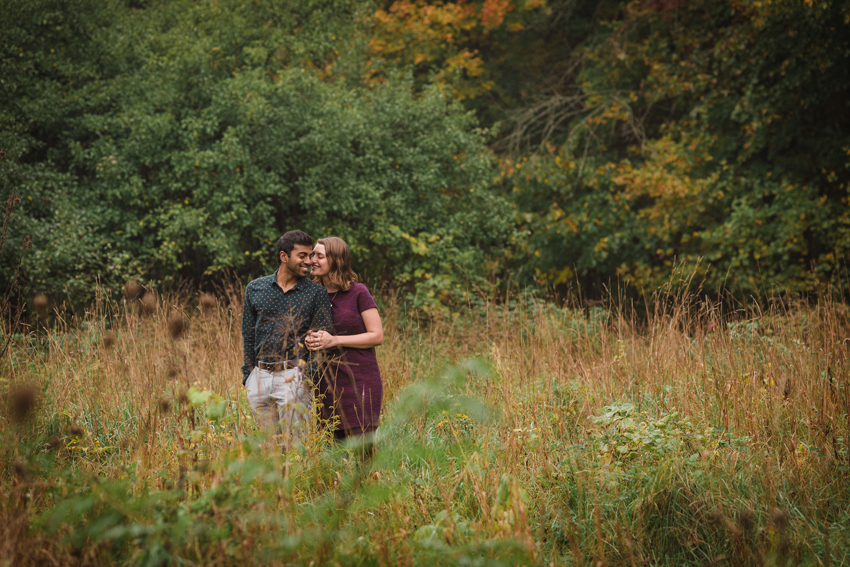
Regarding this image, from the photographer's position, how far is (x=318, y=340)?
10.7 ft

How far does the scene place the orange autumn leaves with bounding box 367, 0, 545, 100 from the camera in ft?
42.5

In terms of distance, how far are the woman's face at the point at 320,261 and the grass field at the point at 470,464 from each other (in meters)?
0.92

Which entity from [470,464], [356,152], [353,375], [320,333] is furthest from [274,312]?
[356,152]

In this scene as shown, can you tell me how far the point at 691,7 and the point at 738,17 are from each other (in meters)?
0.89

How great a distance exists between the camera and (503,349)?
5.27 m

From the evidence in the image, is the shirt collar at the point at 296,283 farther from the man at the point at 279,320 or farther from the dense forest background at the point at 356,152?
the dense forest background at the point at 356,152

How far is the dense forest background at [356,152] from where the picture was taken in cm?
777

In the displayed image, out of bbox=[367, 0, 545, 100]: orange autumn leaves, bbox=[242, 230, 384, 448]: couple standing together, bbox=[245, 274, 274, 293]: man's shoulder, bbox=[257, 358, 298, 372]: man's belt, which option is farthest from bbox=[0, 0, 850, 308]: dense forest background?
bbox=[257, 358, 298, 372]: man's belt

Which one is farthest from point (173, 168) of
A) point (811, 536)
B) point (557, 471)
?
point (811, 536)

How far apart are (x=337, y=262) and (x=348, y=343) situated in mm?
531

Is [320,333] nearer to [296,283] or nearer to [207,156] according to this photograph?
[296,283]

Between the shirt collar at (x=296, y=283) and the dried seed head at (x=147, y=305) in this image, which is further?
the shirt collar at (x=296, y=283)

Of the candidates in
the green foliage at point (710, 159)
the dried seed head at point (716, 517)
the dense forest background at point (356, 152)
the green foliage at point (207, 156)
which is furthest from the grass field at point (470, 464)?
the green foliage at point (710, 159)

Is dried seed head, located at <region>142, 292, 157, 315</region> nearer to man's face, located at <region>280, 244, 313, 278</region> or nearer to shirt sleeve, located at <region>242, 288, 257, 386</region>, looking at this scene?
shirt sleeve, located at <region>242, 288, 257, 386</region>
